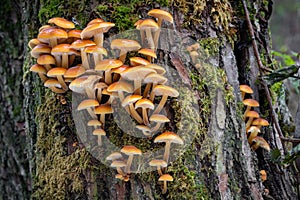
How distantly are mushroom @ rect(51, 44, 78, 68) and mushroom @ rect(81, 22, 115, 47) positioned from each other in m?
0.12

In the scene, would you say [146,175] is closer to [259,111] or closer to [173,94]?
[173,94]

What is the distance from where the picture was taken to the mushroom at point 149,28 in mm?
2100

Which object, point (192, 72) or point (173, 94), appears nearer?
point (173, 94)

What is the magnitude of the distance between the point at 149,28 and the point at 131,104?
0.49 metres

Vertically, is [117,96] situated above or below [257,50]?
below

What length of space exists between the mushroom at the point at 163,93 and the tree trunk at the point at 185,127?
10 cm

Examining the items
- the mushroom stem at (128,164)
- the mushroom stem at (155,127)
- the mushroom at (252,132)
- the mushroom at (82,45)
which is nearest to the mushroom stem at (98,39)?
the mushroom at (82,45)

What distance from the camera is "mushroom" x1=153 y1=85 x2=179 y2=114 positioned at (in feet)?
6.78

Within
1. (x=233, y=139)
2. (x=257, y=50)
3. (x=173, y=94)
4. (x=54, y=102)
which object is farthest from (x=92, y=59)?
(x=257, y=50)

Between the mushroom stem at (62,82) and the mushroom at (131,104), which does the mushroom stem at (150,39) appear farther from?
the mushroom stem at (62,82)

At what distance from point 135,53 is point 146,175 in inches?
30.3

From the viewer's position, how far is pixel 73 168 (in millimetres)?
2270

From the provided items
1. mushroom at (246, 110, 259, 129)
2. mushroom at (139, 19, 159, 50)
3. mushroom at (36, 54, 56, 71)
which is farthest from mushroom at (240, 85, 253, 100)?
mushroom at (36, 54, 56, 71)

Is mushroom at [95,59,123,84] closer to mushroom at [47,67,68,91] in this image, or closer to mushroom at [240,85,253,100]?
mushroom at [47,67,68,91]
